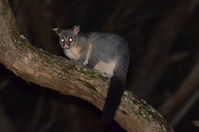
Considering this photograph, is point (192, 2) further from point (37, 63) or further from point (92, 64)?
point (37, 63)

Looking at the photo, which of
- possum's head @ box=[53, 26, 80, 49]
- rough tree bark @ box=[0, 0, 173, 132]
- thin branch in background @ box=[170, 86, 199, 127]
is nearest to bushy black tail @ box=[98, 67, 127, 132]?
rough tree bark @ box=[0, 0, 173, 132]

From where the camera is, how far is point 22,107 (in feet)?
40.0

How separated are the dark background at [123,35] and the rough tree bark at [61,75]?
11.3 ft

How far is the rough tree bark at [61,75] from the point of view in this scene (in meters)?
5.24

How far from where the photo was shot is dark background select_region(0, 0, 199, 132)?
9406 millimetres

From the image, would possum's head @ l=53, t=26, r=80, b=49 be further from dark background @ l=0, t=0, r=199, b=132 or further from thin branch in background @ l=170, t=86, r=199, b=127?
thin branch in background @ l=170, t=86, r=199, b=127

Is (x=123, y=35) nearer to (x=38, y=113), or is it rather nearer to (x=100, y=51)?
(x=38, y=113)

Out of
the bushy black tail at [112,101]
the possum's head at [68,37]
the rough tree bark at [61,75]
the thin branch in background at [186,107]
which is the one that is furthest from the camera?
the thin branch in background at [186,107]

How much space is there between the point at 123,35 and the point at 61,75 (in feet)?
17.0

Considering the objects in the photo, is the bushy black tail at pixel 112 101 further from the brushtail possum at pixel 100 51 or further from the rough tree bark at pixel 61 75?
the brushtail possum at pixel 100 51

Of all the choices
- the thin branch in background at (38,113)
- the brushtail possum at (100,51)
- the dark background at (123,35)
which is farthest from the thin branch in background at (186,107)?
the brushtail possum at (100,51)

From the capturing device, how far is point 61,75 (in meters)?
5.46

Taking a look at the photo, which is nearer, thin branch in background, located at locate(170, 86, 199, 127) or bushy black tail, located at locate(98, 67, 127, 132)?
bushy black tail, located at locate(98, 67, 127, 132)

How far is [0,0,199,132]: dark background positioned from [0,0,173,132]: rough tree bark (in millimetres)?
3433
